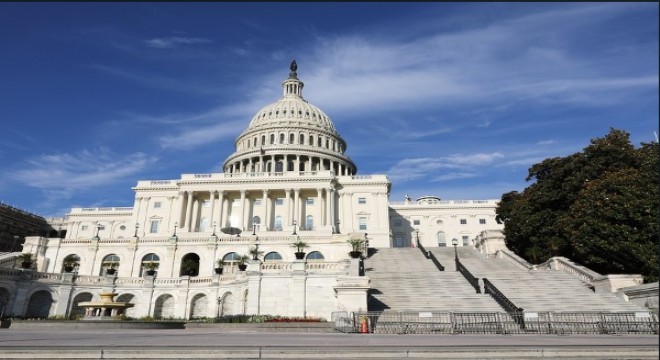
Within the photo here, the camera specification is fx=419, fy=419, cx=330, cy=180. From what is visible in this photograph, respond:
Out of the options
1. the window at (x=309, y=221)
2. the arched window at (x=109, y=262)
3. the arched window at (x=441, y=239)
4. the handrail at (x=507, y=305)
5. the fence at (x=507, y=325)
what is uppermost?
the window at (x=309, y=221)

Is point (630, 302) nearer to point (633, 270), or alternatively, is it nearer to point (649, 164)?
point (633, 270)

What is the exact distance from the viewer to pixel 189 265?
50.2 metres

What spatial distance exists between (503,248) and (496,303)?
21646 mm

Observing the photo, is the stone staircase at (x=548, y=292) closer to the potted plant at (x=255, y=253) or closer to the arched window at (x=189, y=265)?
the potted plant at (x=255, y=253)

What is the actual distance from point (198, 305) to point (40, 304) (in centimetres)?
1427

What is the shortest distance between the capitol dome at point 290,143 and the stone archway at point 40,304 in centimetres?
6151

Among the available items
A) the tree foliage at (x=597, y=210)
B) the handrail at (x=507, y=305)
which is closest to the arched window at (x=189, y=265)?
the handrail at (x=507, y=305)

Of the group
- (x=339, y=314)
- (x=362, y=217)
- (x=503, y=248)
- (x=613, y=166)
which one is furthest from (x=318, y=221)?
(x=339, y=314)

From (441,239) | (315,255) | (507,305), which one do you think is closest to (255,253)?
(315,255)

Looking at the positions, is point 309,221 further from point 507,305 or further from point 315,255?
point 507,305

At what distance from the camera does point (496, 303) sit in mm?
25625

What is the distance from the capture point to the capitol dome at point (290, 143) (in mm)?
99812

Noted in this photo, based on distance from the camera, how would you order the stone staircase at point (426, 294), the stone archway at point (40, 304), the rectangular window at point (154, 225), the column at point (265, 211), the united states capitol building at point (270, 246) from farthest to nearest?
1. the rectangular window at point (154, 225)
2. the column at point (265, 211)
3. the stone archway at point (40, 304)
4. the united states capitol building at point (270, 246)
5. the stone staircase at point (426, 294)

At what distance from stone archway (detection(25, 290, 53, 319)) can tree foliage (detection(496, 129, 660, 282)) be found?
148 feet
